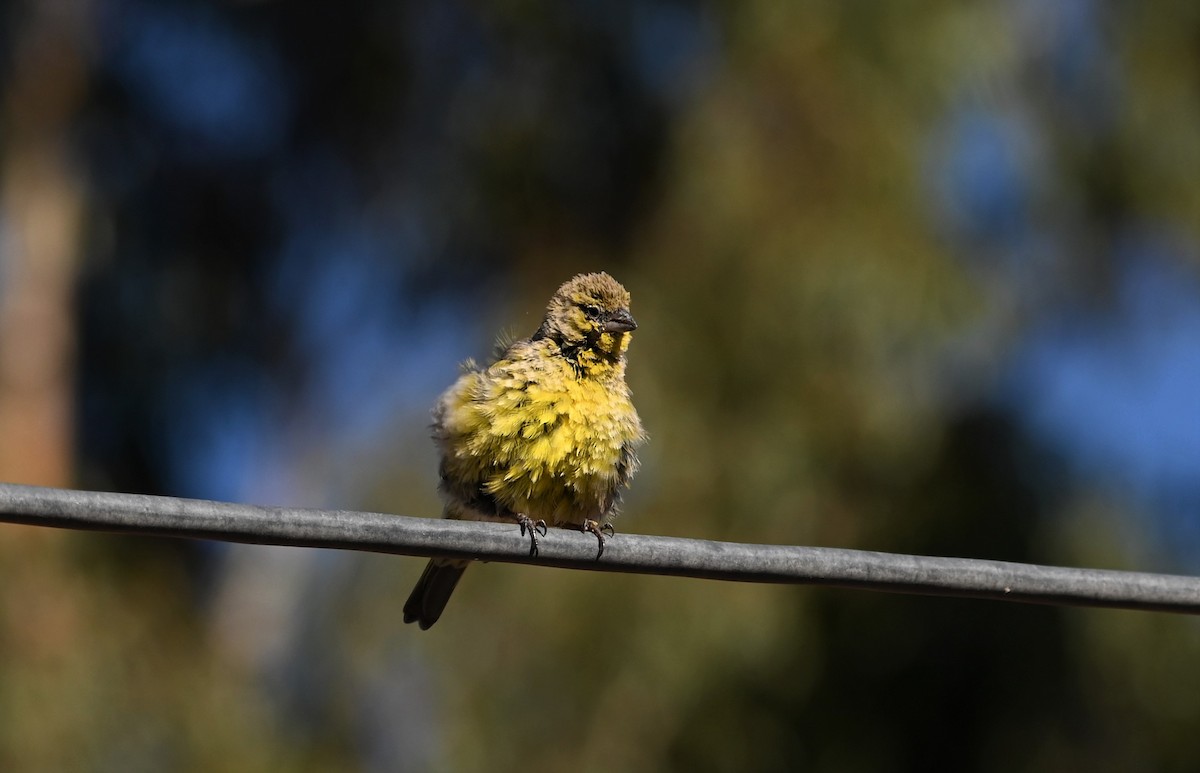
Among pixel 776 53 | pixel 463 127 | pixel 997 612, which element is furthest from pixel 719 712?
pixel 463 127

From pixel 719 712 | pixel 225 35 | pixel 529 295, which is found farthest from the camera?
pixel 225 35

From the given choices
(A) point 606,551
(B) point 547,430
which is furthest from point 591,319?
(A) point 606,551

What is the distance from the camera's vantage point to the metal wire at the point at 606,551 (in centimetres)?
311

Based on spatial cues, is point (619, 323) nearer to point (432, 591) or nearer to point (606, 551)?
point (432, 591)

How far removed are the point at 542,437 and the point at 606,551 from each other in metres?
2.04

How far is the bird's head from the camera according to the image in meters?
5.78

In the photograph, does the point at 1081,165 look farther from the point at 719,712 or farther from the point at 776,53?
the point at 719,712

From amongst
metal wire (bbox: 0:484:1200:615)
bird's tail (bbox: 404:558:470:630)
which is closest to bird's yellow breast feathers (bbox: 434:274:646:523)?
bird's tail (bbox: 404:558:470:630)

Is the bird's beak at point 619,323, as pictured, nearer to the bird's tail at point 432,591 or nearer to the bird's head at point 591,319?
the bird's head at point 591,319

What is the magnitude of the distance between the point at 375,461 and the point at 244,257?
591 centimetres

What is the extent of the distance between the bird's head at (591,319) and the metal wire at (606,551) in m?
2.02

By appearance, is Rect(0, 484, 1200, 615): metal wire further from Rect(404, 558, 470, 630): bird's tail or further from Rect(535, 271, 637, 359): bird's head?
Rect(535, 271, 637, 359): bird's head

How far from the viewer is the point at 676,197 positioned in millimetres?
10953

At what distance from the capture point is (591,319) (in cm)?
585
